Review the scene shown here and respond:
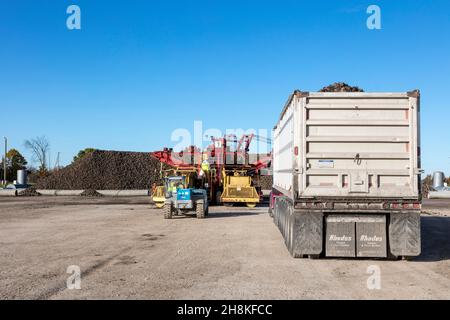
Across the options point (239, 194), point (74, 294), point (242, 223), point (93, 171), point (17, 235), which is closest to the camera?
point (74, 294)

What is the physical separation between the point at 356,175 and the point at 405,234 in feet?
5.35

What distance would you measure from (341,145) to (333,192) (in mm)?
1098

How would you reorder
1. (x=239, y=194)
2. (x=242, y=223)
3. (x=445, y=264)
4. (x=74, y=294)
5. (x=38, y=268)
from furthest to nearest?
(x=239, y=194) → (x=242, y=223) → (x=445, y=264) → (x=38, y=268) → (x=74, y=294)

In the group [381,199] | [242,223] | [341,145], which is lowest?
[242,223]

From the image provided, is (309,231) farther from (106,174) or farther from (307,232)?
(106,174)

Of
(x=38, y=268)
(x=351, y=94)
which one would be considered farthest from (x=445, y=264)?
(x=38, y=268)

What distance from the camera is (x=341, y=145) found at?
34.9 ft

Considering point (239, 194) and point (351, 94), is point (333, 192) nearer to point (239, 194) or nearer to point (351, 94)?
point (351, 94)

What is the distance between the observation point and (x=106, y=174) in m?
58.4

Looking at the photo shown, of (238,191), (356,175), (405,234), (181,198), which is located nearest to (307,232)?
(356,175)

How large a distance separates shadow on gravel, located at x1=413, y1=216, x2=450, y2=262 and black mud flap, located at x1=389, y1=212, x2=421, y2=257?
0.76 meters

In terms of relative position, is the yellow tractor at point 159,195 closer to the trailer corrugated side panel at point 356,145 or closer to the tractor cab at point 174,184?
the tractor cab at point 174,184

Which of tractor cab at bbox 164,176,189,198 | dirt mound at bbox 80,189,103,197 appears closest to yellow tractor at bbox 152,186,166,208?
tractor cab at bbox 164,176,189,198

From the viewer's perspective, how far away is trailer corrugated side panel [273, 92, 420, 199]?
34.1 ft
